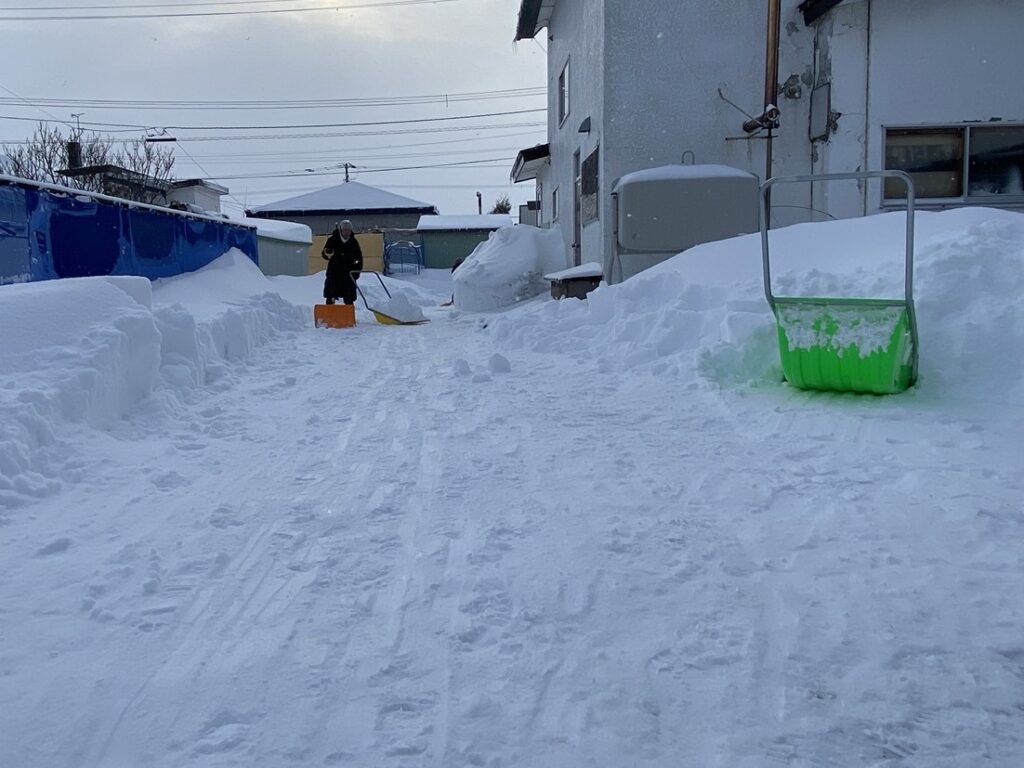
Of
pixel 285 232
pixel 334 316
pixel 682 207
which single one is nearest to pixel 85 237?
pixel 334 316

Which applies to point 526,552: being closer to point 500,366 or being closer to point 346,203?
point 500,366

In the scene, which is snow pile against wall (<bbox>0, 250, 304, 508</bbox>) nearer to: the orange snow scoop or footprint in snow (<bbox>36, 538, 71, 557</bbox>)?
footprint in snow (<bbox>36, 538, 71, 557</bbox>)

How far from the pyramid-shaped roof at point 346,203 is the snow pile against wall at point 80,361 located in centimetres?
4196

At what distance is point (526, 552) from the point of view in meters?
3.04

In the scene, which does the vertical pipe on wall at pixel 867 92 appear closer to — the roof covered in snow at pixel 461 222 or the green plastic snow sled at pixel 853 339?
the green plastic snow sled at pixel 853 339

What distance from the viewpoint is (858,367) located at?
4980 millimetres

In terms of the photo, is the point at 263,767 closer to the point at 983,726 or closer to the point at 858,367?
the point at 983,726

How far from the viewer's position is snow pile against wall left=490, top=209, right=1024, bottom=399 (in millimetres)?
5121

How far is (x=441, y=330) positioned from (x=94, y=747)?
962cm

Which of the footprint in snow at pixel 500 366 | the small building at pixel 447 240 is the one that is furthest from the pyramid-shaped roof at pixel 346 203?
the footprint in snow at pixel 500 366

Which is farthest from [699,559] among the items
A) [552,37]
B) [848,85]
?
[552,37]

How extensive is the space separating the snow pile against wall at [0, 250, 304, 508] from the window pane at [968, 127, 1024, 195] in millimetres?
9221

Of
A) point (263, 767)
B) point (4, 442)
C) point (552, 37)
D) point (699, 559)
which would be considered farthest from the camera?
point (552, 37)

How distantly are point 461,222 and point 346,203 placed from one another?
7.45 meters
